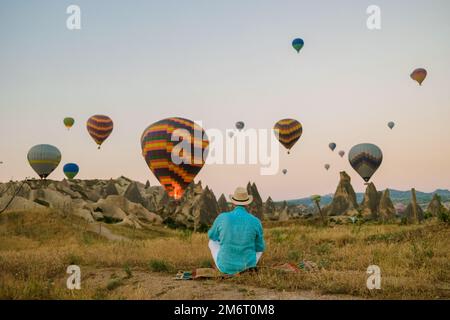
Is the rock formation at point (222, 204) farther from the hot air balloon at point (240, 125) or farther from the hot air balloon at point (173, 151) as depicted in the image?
the hot air balloon at point (173, 151)

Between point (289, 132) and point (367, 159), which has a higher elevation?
point (289, 132)

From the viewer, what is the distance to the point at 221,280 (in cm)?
789

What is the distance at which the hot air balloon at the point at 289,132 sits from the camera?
4241 cm

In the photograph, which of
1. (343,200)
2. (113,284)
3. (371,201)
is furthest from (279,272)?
(343,200)

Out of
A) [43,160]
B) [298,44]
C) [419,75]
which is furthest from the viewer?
[43,160]

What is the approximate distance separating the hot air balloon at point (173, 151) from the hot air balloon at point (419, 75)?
67.2 feet

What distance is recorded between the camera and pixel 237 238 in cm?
756

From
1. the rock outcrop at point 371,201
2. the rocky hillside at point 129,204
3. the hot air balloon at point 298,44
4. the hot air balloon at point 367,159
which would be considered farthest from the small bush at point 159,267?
the rock outcrop at point 371,201

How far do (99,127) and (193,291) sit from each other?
115ft

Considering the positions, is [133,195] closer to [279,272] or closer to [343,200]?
[343,200]

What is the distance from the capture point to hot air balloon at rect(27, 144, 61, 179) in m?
43.2
